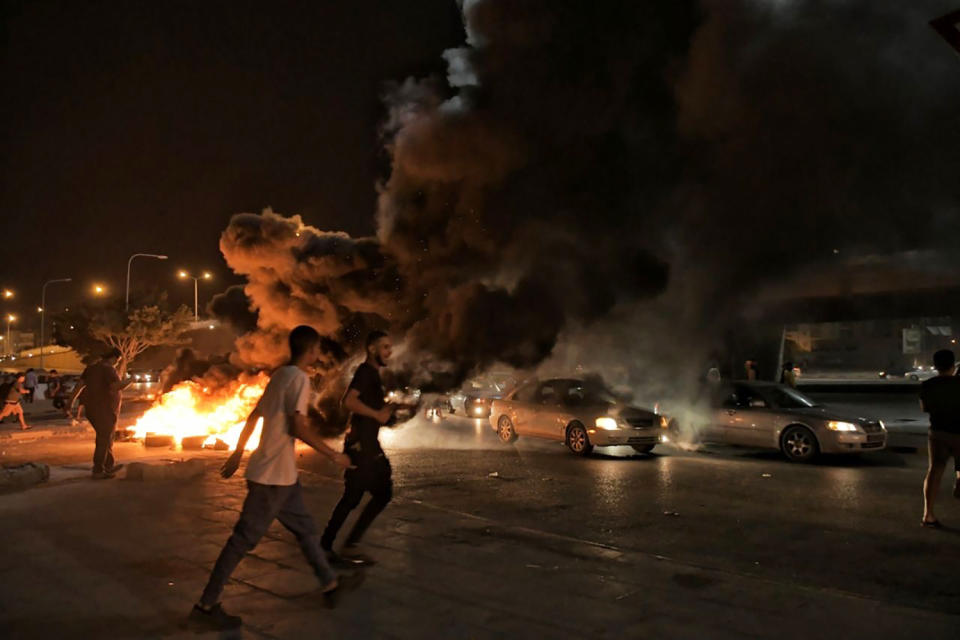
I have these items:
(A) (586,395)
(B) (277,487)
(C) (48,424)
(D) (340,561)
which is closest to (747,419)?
(A) (586,395)

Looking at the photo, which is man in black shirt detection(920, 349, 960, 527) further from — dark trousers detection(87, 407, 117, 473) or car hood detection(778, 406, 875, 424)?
dark trousers detection(87, 407, 117, 473)

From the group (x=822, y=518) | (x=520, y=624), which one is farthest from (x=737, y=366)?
(x=520, y=624)

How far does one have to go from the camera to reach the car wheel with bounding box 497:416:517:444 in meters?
14.6

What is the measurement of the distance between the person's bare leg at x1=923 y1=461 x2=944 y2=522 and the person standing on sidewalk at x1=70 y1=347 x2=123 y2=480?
8747 mm

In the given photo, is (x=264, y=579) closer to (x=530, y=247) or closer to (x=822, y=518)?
(x=822, y=518)

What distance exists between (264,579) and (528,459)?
7.49 metres

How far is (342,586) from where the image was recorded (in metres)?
5.10

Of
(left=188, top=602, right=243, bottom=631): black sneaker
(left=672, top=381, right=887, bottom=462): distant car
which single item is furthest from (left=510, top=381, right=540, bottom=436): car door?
(left=188, top=602, right=243, bottom=631): black sneaker

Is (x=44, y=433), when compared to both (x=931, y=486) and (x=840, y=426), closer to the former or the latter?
(x=840, y=426)

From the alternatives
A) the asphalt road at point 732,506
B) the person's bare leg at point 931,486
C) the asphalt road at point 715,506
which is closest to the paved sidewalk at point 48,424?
the asphalt road at point 715,506

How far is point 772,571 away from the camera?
19.2 ft

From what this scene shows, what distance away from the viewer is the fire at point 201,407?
49.8 ft

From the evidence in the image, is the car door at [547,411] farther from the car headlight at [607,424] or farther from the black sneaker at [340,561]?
the black sneaker at [340,561]

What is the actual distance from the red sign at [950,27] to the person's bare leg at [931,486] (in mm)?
3537
